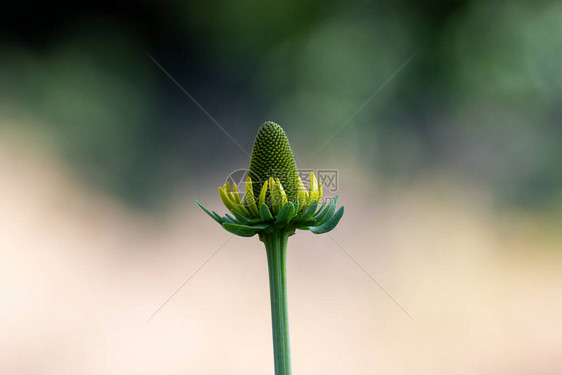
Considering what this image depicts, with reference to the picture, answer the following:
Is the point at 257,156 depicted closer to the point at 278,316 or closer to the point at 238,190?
the point at 238,190

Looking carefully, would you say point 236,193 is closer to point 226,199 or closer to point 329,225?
point 226,199

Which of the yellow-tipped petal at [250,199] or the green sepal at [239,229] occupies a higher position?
the yellow-tipped petal at [250,199]

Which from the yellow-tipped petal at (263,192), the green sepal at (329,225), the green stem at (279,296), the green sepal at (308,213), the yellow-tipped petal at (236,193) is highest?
the yellow-tipped petal at (236,193)

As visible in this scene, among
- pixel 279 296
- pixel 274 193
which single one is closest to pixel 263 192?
pixel 274 193

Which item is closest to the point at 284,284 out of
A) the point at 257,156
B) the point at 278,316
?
the point at 278,316

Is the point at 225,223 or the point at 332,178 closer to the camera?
the point at 225,223

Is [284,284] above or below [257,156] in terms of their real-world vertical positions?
below
